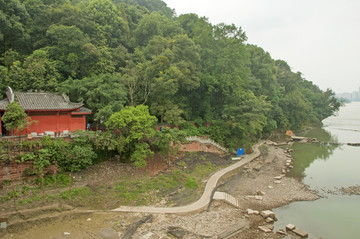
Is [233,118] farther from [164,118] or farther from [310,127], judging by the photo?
[310,127]

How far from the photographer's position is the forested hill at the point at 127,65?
24.2 m

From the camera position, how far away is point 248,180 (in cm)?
A: 2402

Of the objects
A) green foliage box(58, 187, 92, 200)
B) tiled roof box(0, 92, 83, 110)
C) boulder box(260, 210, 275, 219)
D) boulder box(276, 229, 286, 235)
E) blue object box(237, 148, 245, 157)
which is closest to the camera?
boulder box(276, 229, 286, 235)

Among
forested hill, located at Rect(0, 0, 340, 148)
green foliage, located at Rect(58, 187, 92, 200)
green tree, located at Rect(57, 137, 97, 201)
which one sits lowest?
green foliage, located at Rect(58, 187, 92, 200)

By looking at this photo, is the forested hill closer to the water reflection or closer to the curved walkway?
the water reflection

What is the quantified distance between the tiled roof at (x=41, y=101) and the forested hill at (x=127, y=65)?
2.10 metres

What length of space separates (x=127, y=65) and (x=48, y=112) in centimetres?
1367

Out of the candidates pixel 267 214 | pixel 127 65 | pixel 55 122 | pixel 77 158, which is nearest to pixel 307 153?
pixel 267 214

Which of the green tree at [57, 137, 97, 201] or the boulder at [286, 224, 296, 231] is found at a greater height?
the green tree at [57, 137, 97, 201]

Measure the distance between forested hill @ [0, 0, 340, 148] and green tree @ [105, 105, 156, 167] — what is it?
6.85 feet

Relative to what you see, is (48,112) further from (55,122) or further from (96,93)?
(96,93)

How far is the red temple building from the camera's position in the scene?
1936cm

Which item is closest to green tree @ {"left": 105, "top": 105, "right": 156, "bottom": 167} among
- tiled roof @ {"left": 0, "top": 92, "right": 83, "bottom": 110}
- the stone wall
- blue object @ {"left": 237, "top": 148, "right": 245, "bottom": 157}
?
tiled roof @ {"left": 0, "top": 92, "right": 83, "bottom": 110}

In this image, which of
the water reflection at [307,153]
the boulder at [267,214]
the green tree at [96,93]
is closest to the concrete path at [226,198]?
the boulder at [267,214]
